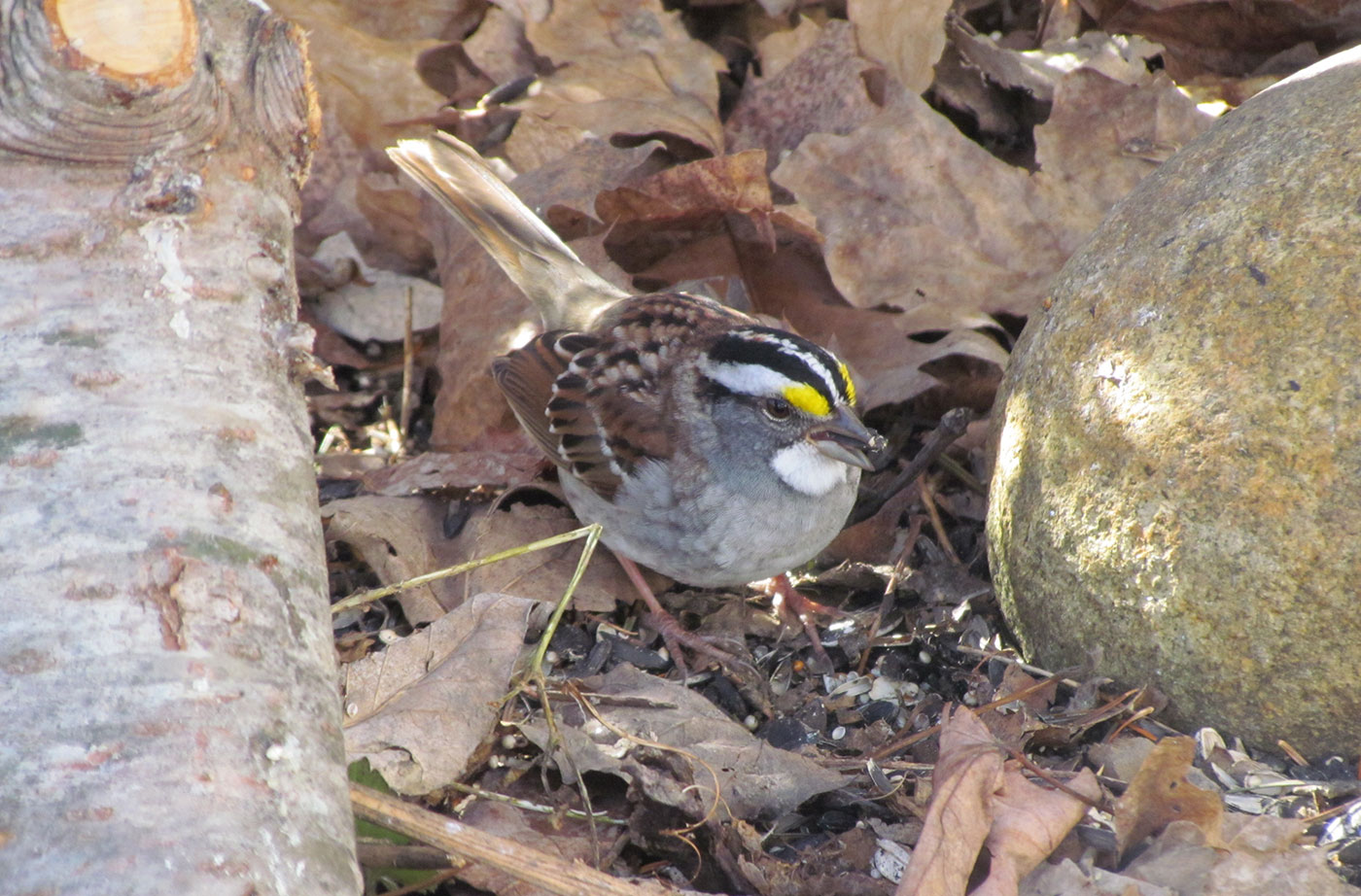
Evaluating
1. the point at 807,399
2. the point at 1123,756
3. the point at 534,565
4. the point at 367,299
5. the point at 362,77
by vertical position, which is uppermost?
the point at 362,77

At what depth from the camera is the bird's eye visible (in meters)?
3.78

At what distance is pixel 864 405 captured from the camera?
14.0ft

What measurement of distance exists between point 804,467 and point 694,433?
0.37 m

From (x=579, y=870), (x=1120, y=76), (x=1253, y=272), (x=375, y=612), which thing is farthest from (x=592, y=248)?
(x=579, y=870)

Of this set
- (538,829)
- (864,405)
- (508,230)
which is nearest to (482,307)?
(508,230)

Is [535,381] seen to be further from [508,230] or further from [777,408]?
[777,408]

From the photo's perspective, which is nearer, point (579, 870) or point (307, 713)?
point (307, 713)

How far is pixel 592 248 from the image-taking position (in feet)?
16.0

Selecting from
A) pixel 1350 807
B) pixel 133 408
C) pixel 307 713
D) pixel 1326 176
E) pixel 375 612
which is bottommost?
pixel 375 612

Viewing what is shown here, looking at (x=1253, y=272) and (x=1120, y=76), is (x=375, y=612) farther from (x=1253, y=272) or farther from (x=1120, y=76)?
(x=1120, y=76)

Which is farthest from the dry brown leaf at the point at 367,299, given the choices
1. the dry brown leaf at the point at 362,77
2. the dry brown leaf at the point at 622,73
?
the dry brown leaf at the point at 622,73

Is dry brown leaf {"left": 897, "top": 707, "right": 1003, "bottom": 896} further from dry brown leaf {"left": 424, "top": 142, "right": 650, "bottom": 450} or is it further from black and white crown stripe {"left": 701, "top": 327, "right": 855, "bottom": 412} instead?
dry brown leaf {"left": 424, "top": 142, "right": 650, "bottom": 450}

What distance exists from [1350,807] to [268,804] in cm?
222

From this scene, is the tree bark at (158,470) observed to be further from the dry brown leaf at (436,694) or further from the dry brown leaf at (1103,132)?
the dry brown leaf at (1103,132)
